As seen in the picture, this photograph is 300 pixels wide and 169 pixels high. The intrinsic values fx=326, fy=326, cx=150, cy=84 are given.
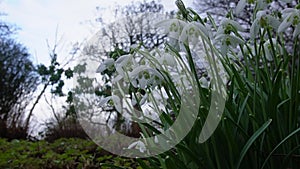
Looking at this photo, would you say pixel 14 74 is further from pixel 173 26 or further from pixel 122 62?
pixel 173 26

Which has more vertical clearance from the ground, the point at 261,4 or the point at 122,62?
the point at 261,4


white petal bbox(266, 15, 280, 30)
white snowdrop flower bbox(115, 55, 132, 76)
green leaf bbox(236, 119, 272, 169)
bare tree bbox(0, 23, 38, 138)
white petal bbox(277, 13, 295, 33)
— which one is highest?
bare tree bbox(0, 23, 38, 138)

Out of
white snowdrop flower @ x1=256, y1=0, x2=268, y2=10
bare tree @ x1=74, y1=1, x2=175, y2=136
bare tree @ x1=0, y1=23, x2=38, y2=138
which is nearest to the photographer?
white snowdrop flower @ x1=256, y1=0, x2=268, y2=10

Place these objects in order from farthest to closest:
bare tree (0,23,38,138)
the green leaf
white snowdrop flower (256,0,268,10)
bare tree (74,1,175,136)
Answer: bare tree (0,23,38,138) → bare tree (74,1,175,136) → white snowdrop flower (256,0,268,10) → the green leaf

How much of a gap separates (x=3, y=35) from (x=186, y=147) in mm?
8743

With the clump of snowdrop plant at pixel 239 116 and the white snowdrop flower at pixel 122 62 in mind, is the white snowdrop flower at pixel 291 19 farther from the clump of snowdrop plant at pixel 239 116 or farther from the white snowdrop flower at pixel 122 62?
the white snowdrop flower at pixel 122 62

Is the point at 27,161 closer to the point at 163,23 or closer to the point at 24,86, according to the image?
the point at 163,23

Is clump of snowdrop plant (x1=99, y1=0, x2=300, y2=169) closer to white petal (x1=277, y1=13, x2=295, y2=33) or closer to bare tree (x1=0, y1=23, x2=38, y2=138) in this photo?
white petal (x1=277, y1=13, x2=295, y2=33)

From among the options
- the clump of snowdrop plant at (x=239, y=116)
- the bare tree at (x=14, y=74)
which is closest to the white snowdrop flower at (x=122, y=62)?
the clump of snowdrop plant at (x=239, y=116)

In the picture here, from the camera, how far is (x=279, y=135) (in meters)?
0.80

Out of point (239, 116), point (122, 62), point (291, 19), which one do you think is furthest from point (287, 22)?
point (122, 62)

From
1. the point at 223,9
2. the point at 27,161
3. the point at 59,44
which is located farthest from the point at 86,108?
the point at 59,44

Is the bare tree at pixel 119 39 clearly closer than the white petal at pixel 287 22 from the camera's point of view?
No

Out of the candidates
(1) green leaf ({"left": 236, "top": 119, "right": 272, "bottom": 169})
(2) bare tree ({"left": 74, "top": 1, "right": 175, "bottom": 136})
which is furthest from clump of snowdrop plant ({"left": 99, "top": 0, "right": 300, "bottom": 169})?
(2) bare tree ({"left": 74, "top": 1, "right": 175, "bottom": 136})
